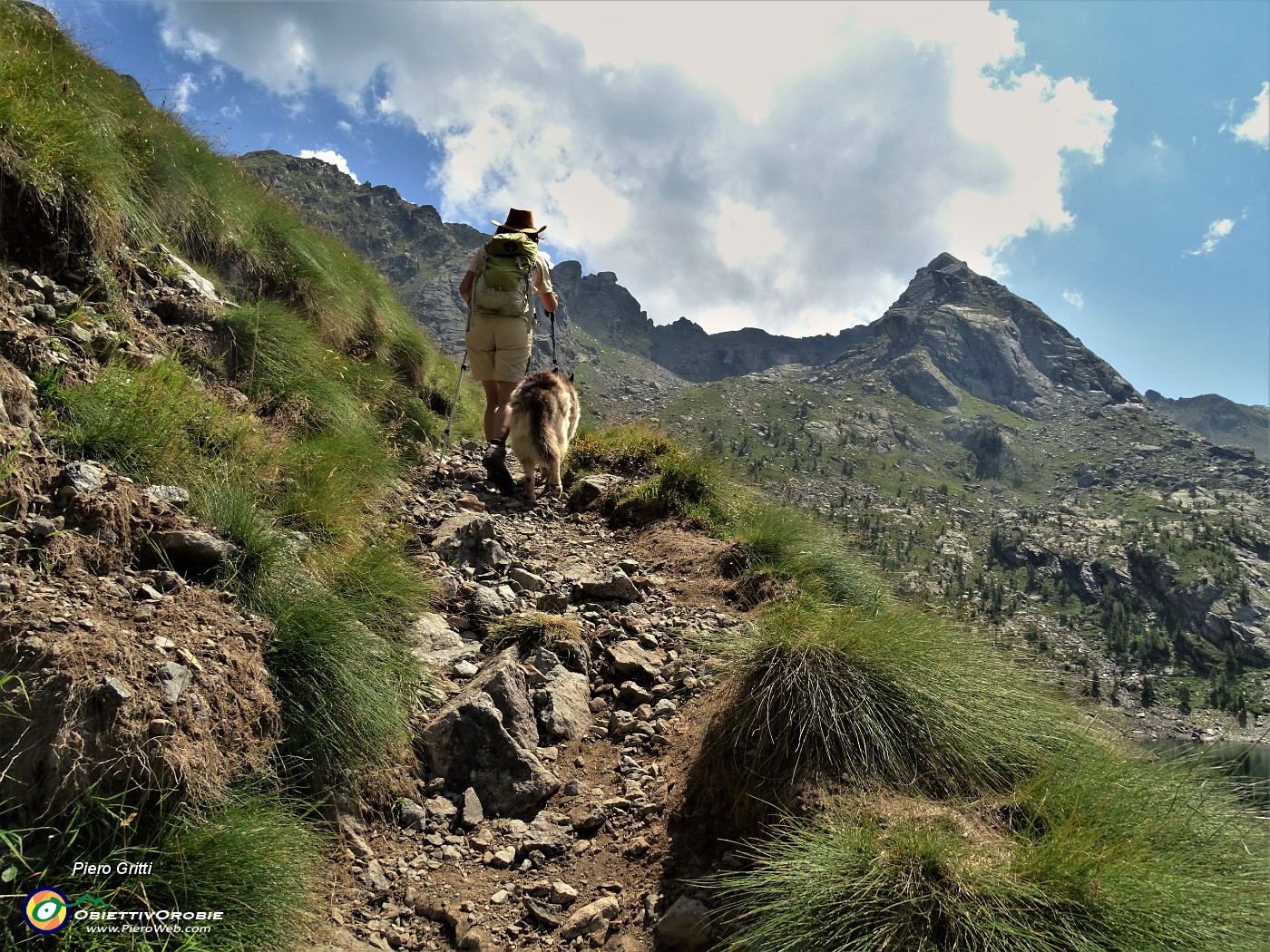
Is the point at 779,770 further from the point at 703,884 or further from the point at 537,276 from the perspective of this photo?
the point at 537,276

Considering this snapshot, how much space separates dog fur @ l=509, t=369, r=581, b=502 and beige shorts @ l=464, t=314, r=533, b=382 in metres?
0.51

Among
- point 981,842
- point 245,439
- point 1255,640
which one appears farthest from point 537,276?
point 1255,640

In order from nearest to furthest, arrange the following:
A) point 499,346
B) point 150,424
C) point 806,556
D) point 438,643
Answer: point 150,424 < point 438,643 < point 806,556 < point 499,346

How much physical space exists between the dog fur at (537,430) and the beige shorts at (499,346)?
0.51 meters

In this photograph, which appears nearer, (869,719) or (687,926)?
(687,926)

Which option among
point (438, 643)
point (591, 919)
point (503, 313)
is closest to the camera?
point (591, 919)

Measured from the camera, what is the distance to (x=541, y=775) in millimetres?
3873

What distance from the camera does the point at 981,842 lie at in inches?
106

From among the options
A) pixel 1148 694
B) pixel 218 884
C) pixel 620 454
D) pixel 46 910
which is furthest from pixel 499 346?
pixel 1148 694

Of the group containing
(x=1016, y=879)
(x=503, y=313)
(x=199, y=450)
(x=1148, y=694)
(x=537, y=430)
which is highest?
(x=503, y=313)

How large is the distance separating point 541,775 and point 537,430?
5120 millimetres

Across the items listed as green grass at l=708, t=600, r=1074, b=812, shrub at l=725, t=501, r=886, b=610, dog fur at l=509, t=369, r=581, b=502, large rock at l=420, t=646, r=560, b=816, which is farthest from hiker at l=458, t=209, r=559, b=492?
green grass at l=708, t=600, r=1074, b=812

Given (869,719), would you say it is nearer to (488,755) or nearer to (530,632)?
(488,755)

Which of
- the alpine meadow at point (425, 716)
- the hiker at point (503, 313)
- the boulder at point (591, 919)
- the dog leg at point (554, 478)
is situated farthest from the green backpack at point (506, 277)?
the boulder at point (591, 919)
